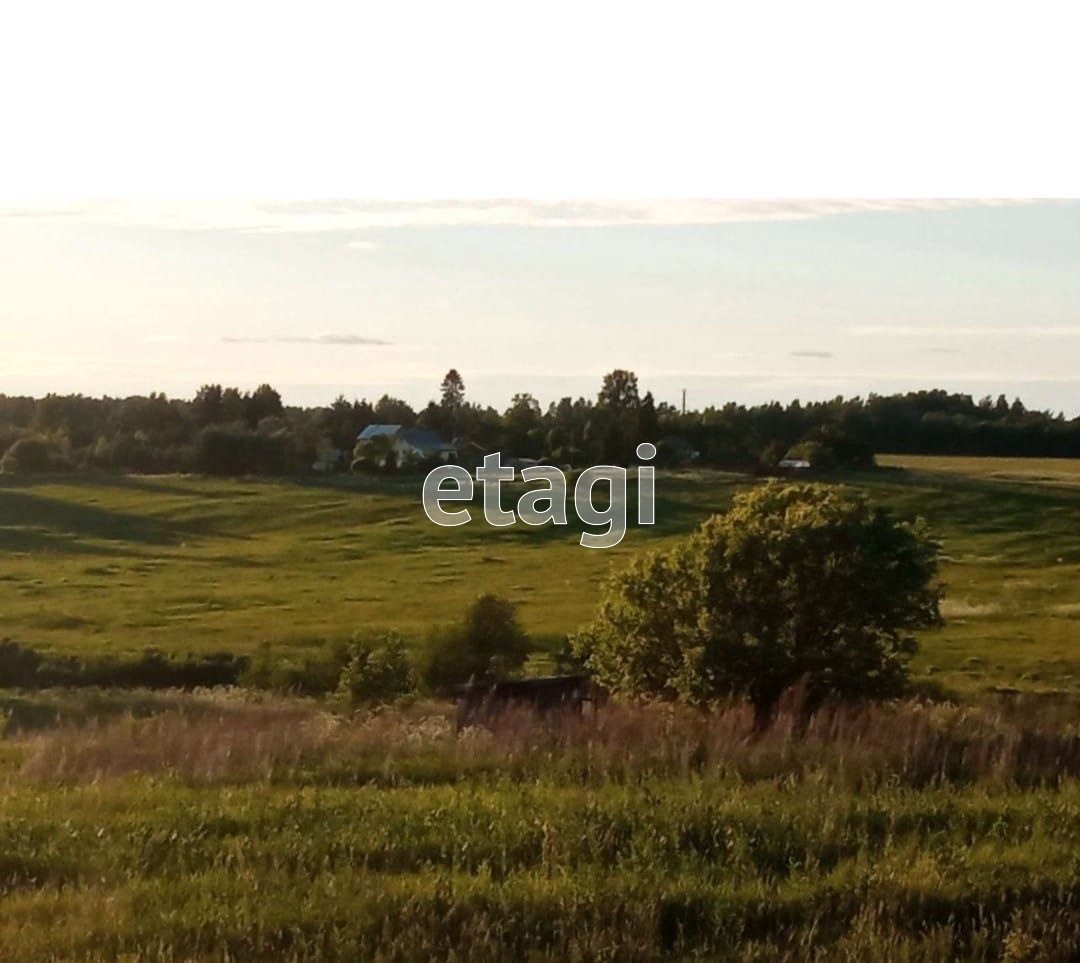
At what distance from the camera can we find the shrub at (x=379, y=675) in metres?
26.8

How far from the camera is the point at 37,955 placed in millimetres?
4945

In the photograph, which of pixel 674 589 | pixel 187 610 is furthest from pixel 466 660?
pixel 187 610

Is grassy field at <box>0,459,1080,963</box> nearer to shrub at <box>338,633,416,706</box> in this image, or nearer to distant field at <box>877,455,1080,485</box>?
shrub at <box>338,633,416,706</box>

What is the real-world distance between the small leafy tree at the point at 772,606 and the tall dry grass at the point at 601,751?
3.90 meters

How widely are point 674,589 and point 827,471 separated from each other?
6147 cm

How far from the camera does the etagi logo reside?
235 feet

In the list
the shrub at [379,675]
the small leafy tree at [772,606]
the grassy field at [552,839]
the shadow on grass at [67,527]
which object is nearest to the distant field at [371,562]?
the shadow on grass at [67,527]

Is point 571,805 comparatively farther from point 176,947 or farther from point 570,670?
point 570,670

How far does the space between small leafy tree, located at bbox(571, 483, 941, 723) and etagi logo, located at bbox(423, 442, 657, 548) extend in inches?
2030

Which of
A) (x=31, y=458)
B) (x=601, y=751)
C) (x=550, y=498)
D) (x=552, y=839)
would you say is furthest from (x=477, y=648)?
(x=31, y=458)

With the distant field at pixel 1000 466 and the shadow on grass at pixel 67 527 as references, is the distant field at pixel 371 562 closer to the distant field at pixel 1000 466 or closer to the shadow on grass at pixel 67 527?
the shadow on grass at pixel 67 527

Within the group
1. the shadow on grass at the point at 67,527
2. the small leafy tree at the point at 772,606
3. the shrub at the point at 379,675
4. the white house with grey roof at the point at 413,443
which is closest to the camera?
the small leafy tree at the point at 772,606

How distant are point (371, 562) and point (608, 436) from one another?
23.8 m

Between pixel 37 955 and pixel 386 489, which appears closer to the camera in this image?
pixel 37 955
